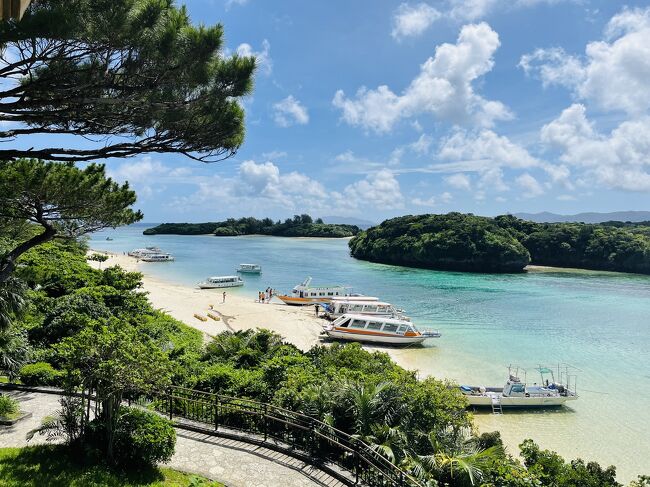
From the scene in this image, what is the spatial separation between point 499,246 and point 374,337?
6774 centimetres

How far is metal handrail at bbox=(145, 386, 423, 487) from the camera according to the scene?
8.64 metres

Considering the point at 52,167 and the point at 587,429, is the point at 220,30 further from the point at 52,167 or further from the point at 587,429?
the point at 587,429

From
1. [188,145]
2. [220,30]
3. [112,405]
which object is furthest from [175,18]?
[112,405]

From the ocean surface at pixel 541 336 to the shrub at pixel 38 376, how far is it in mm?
17638

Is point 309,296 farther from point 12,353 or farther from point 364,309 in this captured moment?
point 12,353

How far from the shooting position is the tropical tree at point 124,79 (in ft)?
27.0

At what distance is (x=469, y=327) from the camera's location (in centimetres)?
3881

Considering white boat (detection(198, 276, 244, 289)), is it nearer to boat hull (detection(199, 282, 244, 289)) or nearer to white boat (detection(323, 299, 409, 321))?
boat hull (detection(199, 282, 244, 289))

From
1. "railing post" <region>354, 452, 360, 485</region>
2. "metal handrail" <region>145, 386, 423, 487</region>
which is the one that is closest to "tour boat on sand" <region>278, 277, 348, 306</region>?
"metal handrail" <region>145, 386, 423, 487</region>

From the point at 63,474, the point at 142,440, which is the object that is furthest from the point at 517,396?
the point at 63,474

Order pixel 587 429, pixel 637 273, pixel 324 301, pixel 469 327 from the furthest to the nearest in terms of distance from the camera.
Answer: pixel 637 273 < pixel 324 301 < pixel 469 327 < pixel 587 429

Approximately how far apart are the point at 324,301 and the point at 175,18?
43094 mm

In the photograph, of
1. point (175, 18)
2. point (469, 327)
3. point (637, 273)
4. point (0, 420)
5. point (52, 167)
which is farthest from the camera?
point (637, 273)

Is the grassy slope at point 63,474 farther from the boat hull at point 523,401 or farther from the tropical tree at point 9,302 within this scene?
the boat hull at point 523,401
